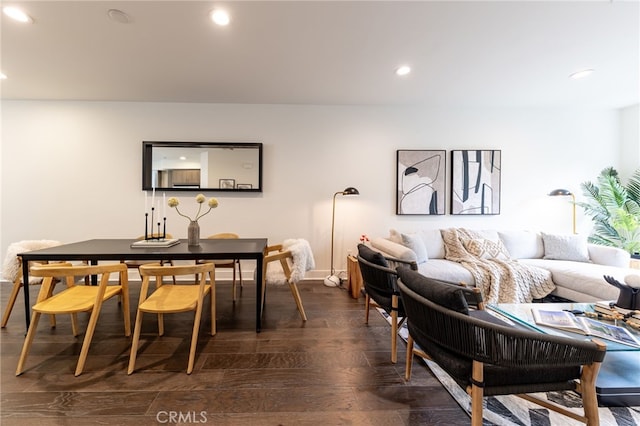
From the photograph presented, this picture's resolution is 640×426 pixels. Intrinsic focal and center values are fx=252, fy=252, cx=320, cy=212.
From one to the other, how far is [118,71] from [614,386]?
4847mm

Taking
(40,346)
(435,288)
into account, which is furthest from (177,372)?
(435,288)

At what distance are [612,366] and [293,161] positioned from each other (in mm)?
3623

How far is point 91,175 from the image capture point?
11.9 feet

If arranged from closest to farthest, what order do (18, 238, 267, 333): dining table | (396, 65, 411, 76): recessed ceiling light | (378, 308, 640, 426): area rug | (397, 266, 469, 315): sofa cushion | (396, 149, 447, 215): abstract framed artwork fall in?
(397, 266, 469, 315): sofa cushion
(378, 308, 640, 426): area rug
(18, 238, 267, 333): dining table
(396, 65, 411, 76): recessed ceiling light
(396, 149, 447, 215): abstract framed artwork

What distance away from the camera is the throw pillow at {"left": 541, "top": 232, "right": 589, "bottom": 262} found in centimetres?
319

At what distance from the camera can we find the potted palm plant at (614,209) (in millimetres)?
3361

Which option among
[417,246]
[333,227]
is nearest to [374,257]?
[417,246]

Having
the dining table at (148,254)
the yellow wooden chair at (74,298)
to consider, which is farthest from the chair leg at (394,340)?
the yellow wooden chair at (74,298)

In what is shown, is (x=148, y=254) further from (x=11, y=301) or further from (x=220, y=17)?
(x=220, y=17)

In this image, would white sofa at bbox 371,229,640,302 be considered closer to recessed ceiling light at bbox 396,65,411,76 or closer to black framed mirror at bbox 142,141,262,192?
recessed ceiling light at bbox 396,65,411,76

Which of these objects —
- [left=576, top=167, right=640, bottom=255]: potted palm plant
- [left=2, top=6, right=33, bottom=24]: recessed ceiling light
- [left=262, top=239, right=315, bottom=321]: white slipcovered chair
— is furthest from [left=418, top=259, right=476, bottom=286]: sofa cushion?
[left=2, top=6, right=33, bottom=24]: recessed ceiling light

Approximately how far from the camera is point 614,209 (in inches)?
138

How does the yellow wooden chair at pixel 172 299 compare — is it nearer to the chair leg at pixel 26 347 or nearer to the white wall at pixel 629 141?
the chair leg at pixel 26 347

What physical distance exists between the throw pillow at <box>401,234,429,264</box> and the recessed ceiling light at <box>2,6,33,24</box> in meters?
3.98
